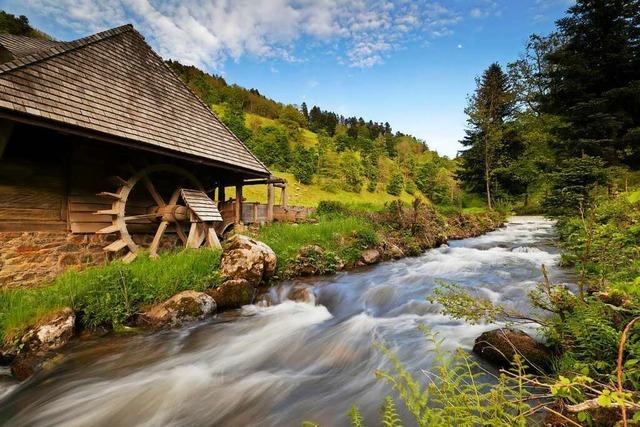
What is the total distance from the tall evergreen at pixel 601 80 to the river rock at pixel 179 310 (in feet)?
51.3

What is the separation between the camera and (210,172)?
12125 millimetres

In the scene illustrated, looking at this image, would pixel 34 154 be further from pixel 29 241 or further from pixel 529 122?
pixel 529 122

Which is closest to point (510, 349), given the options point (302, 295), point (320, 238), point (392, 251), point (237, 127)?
point (302, 295)

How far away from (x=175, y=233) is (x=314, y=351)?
743cm

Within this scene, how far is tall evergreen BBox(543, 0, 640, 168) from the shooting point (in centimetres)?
1391

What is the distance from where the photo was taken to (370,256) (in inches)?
404

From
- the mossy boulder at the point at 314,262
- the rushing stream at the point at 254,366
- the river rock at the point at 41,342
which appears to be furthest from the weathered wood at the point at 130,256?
the mossy boulder at the point at 314,262

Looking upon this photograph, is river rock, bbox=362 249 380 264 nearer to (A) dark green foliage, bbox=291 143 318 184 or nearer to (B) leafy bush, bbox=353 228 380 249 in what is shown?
(B) leafy bush, bbox=353 228 380 249

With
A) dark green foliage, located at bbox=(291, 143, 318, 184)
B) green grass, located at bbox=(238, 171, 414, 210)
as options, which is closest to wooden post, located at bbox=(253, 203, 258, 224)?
green grass, located at bbox=(238, 171, 414, 210)

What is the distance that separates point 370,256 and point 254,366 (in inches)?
248

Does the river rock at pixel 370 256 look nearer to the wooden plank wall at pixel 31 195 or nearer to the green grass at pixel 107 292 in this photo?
the green grass at pixel 107 292

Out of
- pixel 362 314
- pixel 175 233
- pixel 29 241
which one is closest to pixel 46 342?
pixel 29 241

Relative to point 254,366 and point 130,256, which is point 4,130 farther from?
point 254,366

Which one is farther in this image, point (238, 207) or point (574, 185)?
point (238, 207)
